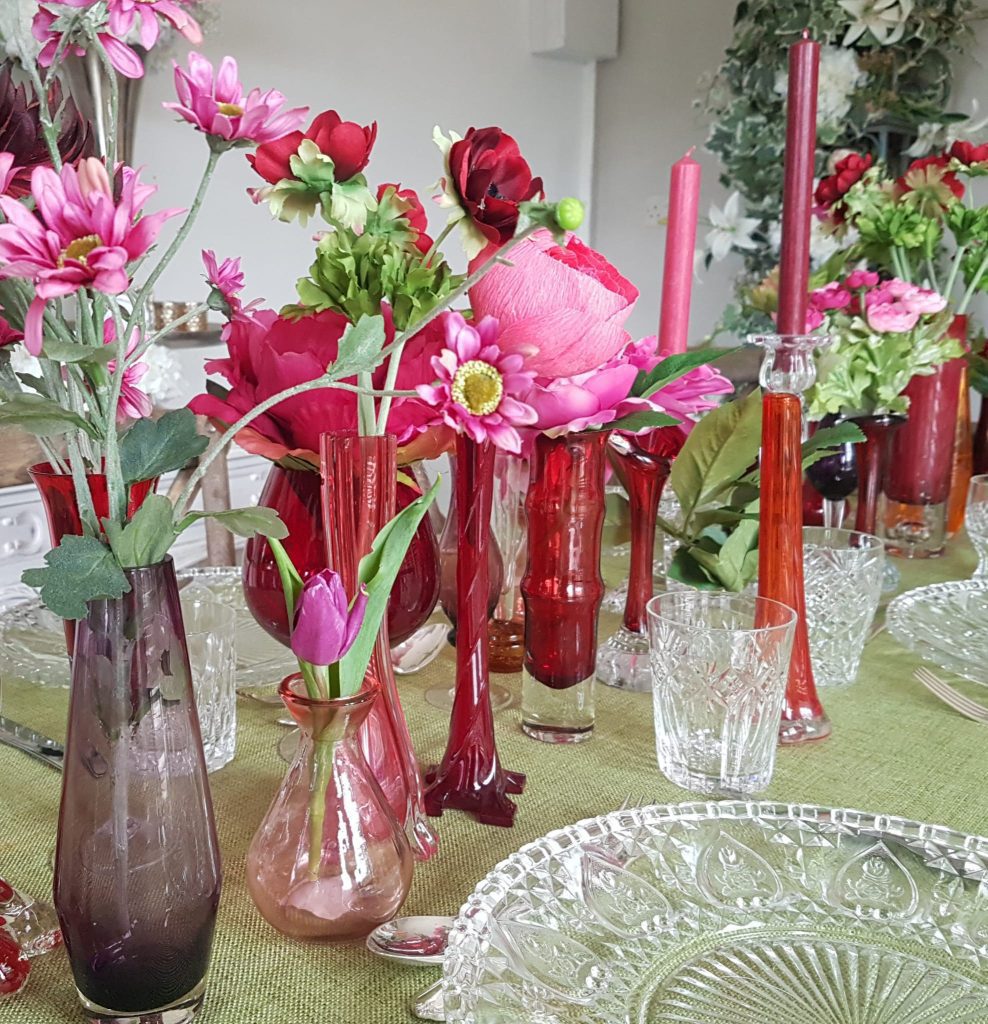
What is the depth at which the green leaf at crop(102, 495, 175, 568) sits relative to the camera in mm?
346

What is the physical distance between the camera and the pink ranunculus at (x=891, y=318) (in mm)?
1003

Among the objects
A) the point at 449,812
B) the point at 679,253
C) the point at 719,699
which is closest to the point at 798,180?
the point at 679,253

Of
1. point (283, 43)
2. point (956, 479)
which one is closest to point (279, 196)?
point (956, 479)

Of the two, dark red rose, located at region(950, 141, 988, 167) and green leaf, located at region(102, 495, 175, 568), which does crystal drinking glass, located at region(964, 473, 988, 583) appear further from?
green leaf, located at region(102, 495, 175, 568)

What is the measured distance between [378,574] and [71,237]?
0.61 ft

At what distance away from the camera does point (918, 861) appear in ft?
1.63

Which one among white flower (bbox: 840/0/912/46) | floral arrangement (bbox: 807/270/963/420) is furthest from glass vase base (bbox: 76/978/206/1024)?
white flower (bbox: 840/0/912/46)

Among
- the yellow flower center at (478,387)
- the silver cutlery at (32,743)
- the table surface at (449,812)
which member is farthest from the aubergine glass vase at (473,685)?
the silver cutlery at (32,743)

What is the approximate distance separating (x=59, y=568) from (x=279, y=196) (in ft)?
0.80

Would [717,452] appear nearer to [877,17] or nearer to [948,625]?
[948,625]

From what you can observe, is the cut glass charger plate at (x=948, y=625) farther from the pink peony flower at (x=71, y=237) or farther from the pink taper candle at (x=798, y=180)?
the pink peony flower at (x=71, y=237)

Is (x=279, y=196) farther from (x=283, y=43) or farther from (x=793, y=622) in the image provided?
(x=283, y=43)

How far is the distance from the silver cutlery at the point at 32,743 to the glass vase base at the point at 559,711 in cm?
28

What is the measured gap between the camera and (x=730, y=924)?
18.7 inches
